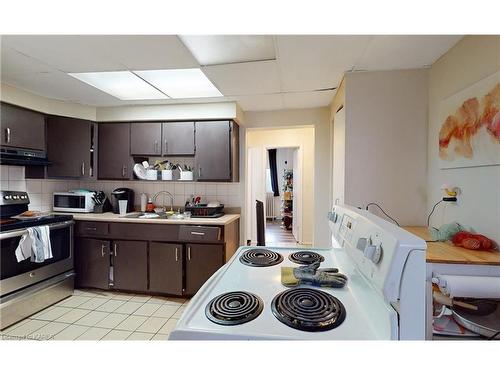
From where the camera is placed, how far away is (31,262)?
216 centimetres

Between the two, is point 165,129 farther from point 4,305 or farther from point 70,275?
point 4,305

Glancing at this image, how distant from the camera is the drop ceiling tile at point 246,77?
186cm

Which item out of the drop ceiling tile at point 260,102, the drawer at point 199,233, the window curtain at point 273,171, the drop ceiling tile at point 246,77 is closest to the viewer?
the drop ceiling tile at point 246,77

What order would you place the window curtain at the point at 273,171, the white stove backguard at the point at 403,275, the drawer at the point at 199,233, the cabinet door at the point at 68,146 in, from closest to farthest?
the white stove backguard at the point at 403,275, the drawer at the point at 199,233, the cabinet door at the point at 68,146, the window curtain at the point at 273,171

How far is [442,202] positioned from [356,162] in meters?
0.66

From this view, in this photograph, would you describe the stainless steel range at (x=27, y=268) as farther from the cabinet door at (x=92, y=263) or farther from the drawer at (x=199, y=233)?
the drawer at (x=199, y=233)

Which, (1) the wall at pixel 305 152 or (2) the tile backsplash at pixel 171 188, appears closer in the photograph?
(2) the tile backsplash at pixel 171 188

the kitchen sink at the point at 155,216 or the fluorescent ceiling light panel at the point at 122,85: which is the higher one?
the fluorescent ceiling light panel at the point at 122,85

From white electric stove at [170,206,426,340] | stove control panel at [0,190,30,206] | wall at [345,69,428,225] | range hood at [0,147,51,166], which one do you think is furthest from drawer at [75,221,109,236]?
wall at [345,69,428,225]

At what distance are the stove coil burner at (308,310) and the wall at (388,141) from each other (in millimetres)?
1363

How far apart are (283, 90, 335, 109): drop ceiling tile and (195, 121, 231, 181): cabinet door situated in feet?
2.44

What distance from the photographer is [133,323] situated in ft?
6.73

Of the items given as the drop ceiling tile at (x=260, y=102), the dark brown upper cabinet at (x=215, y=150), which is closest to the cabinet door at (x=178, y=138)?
the dark brown upper cabinet at (x=215, y=150)

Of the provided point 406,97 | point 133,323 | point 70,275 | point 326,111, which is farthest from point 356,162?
point 70,275
